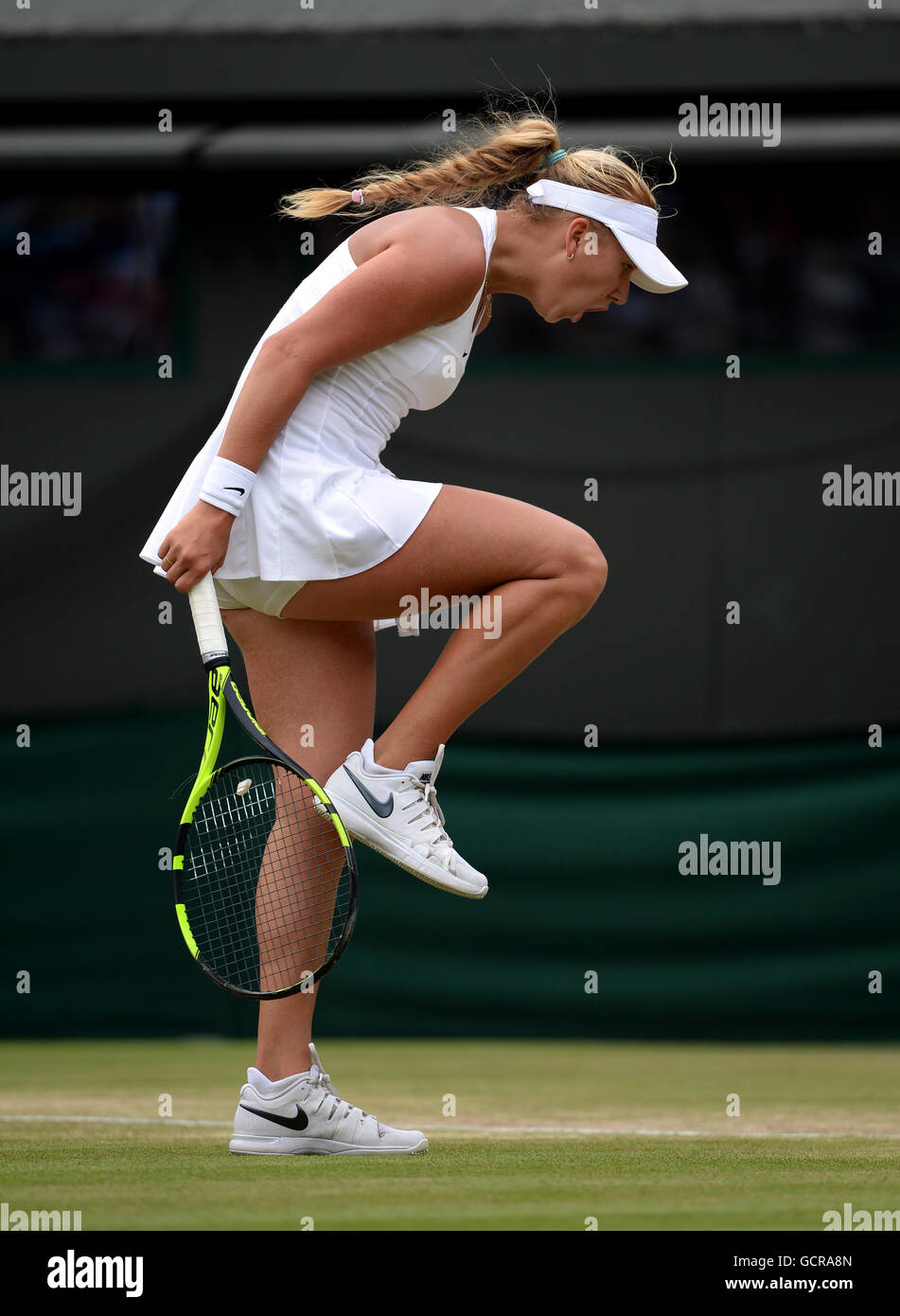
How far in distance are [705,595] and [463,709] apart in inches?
172

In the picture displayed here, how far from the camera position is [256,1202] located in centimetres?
261

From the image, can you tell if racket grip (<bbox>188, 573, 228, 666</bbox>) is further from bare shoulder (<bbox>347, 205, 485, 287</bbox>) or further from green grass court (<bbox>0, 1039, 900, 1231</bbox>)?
green grass court (<bbox>0, 1039, 900, 1231</bbox>)

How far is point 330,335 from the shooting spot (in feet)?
9.96

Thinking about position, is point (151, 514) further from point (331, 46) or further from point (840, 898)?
point (840, 898)

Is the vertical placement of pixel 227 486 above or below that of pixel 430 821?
above

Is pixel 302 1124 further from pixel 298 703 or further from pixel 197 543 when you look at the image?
pixel 197 543

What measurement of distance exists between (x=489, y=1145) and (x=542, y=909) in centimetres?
349

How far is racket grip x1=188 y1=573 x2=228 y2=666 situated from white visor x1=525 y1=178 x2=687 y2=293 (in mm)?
882

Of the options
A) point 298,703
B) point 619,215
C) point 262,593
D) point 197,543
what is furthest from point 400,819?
point 619,215

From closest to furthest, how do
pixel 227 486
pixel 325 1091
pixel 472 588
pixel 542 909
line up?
pixel 227 486 → pixel 472 588 → pixel 325 1091 → pixel 542 909

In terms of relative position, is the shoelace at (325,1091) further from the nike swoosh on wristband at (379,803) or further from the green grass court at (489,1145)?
the nike swoosh on wristband at (379,803)

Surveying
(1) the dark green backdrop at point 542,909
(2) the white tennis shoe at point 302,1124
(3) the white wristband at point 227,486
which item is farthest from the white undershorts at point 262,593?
(1) the dark green backdrop at point 542,909
